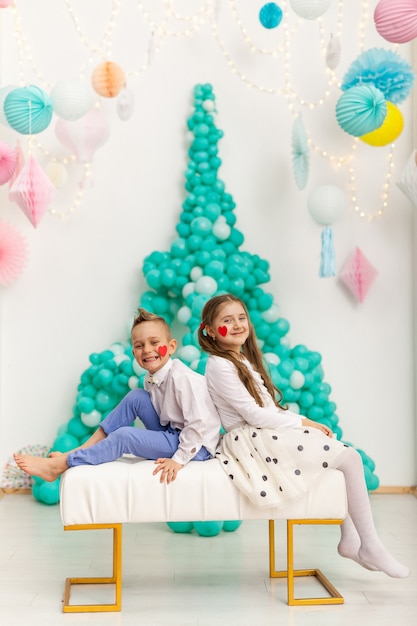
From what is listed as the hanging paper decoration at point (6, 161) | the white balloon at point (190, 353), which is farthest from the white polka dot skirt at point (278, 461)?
the hanging paper decoration at point (6, 161)

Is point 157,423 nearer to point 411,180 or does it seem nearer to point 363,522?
point 363,522

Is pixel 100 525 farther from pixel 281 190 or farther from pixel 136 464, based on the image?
pixel 281 190

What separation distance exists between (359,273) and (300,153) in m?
0.67

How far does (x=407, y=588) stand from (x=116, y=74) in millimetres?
2436

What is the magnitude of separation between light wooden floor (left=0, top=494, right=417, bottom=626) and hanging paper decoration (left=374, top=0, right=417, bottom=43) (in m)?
1.99

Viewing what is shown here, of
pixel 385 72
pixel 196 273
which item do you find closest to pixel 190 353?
pixel 196 273

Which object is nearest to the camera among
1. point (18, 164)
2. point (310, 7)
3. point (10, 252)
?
point (310, 7)

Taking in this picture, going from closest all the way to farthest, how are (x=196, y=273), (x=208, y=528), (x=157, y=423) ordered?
1. (x=157, y=423)
2. (x=208, y=528)
3. (x=196, y=273)

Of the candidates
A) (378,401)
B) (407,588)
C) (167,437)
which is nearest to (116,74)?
(167,437)

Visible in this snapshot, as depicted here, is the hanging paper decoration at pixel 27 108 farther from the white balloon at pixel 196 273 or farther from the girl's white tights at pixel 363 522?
the girl's white tights at pixel 363 522

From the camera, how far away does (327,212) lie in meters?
3.82

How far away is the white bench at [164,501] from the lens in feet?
8.18

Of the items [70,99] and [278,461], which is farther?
[70,99]

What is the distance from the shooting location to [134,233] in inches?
Answer: 164
